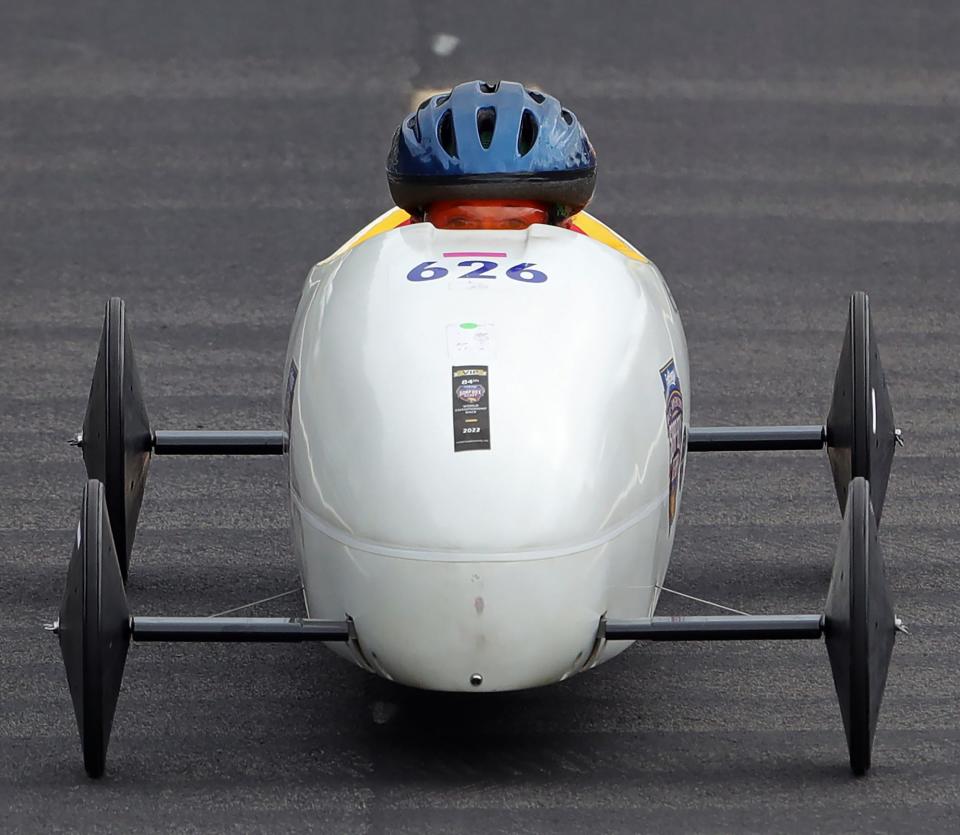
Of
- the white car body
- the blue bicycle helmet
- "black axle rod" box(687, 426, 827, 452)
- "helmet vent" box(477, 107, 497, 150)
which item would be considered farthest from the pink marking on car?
"black axle rod" box(687, 426, 827, 452)

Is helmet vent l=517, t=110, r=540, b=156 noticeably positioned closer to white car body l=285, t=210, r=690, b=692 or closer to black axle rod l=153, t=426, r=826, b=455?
white car body l=285, t=210, r=690, b=692

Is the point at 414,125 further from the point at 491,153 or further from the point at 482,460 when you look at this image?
the point at 482,460

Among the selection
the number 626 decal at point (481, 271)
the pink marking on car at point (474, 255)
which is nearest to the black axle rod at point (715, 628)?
the number 626 decal at point (481, 271)

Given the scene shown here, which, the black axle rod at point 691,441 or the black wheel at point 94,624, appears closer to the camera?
the black wheel at point 94,624

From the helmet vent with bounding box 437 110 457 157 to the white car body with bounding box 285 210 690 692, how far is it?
1.30 ft

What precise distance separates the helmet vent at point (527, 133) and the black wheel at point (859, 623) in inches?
51.7

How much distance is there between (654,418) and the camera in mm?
4719

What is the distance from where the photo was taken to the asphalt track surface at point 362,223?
4.68m

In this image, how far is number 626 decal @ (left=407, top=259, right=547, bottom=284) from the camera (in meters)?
4.77

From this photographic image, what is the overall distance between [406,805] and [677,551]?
1.72 meters

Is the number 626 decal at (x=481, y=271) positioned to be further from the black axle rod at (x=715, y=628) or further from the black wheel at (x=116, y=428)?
the black wheel at (x=116, y=428)

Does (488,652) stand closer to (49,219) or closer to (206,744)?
(206,744)

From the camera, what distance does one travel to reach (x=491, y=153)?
204 inches

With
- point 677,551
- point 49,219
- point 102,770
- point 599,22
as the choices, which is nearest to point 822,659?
point 677,551
